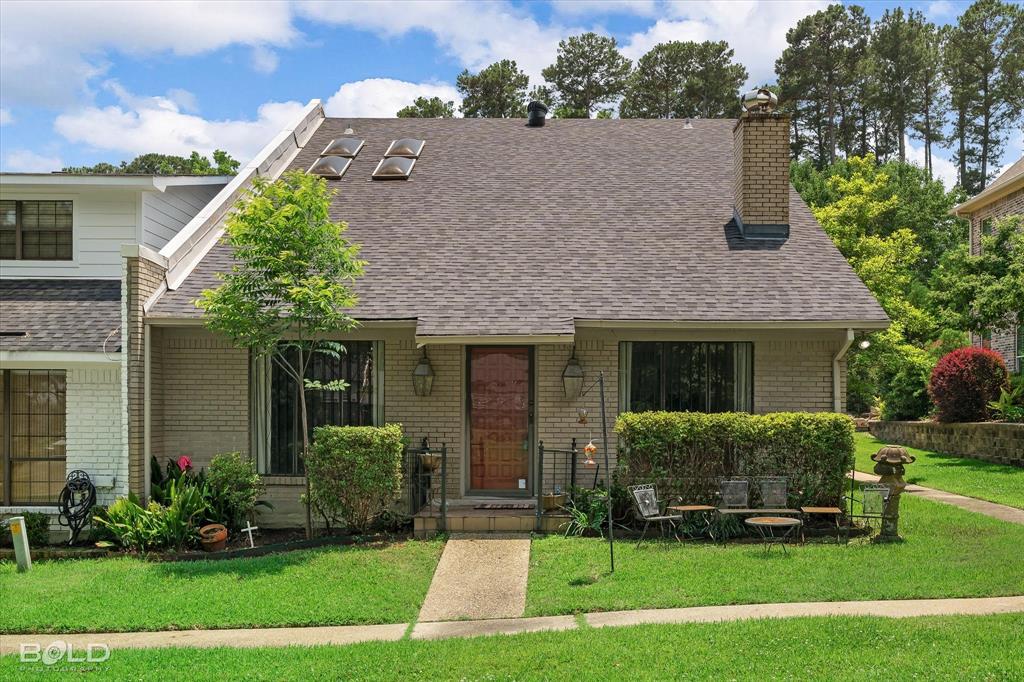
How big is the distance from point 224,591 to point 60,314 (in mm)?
5814

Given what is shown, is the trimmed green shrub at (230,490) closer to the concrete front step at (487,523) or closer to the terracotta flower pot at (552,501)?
the concrete front step at (487,523)

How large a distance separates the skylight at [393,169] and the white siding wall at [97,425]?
20.0 feet

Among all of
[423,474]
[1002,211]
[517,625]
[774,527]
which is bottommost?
[517,625]

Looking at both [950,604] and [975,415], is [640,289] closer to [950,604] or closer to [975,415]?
[950,604]

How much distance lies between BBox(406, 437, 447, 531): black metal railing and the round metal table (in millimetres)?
4117

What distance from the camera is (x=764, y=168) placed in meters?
14.0

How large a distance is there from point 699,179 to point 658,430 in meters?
6.50

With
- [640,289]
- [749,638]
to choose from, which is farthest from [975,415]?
[749,638]

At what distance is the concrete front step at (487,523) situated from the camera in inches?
445

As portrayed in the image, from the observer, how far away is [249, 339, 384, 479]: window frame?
12.7 m

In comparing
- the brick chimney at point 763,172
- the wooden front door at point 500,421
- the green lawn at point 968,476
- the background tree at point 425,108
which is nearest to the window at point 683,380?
the wooden front door at point 500,421

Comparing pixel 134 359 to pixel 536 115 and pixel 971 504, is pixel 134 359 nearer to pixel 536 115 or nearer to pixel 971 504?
pixel 536 115

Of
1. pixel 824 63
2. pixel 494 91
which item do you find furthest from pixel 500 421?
pixel 824 63

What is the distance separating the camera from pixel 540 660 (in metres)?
6.68
